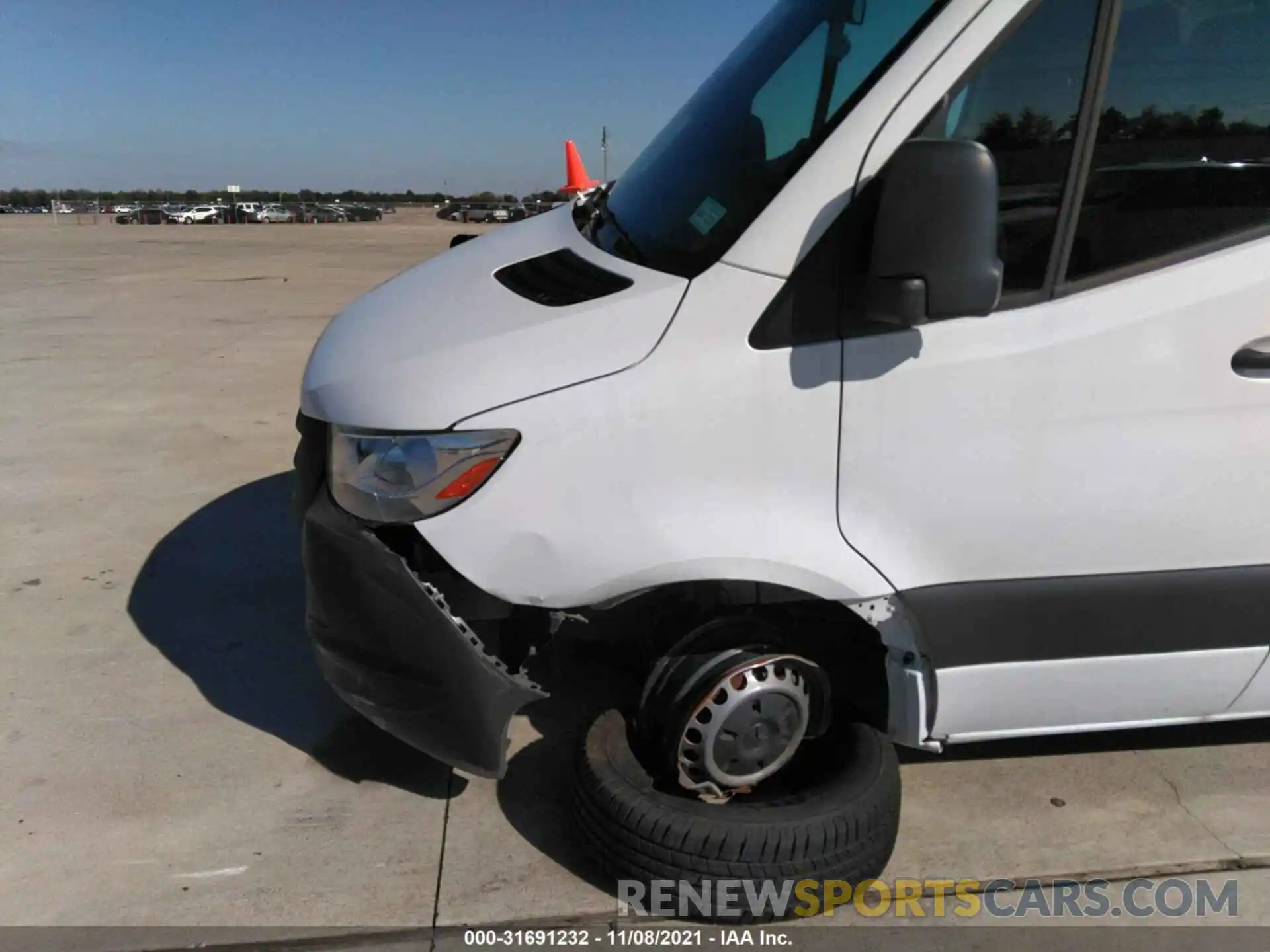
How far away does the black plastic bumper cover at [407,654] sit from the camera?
2.30 metres

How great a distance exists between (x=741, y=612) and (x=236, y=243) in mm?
29500

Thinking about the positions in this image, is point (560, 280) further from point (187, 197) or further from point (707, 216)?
point (187, 197)

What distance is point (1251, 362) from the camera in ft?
7.17

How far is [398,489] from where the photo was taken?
2266 mm

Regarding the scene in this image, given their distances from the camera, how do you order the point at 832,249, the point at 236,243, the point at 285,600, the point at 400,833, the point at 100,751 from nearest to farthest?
the point at 832,249
the point at 400,833
the point at 100,751
the point at 285,600
the point at 236,243

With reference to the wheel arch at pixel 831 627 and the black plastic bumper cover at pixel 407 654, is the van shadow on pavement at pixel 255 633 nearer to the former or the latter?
the black plastic bumper cover at pixel 407 654

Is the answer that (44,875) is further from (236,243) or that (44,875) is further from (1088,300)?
(236,243)

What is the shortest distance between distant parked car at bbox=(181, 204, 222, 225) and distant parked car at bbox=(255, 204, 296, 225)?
7.50 feet

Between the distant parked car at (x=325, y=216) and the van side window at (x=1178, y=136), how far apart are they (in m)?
55.1

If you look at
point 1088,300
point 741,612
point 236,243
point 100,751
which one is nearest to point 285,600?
point 100,751

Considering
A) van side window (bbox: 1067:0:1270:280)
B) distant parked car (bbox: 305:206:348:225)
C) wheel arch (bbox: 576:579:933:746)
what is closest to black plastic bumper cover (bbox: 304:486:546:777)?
wheel arch (bbox: 576:579:933:746)

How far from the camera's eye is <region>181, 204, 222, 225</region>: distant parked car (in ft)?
168

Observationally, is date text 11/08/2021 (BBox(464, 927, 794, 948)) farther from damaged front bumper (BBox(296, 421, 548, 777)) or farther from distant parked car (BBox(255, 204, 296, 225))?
distant parked car (BBox(255, 204, 296, 225))

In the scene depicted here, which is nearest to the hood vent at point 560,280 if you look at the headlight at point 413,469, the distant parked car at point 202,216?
the headlight at point 413,469
